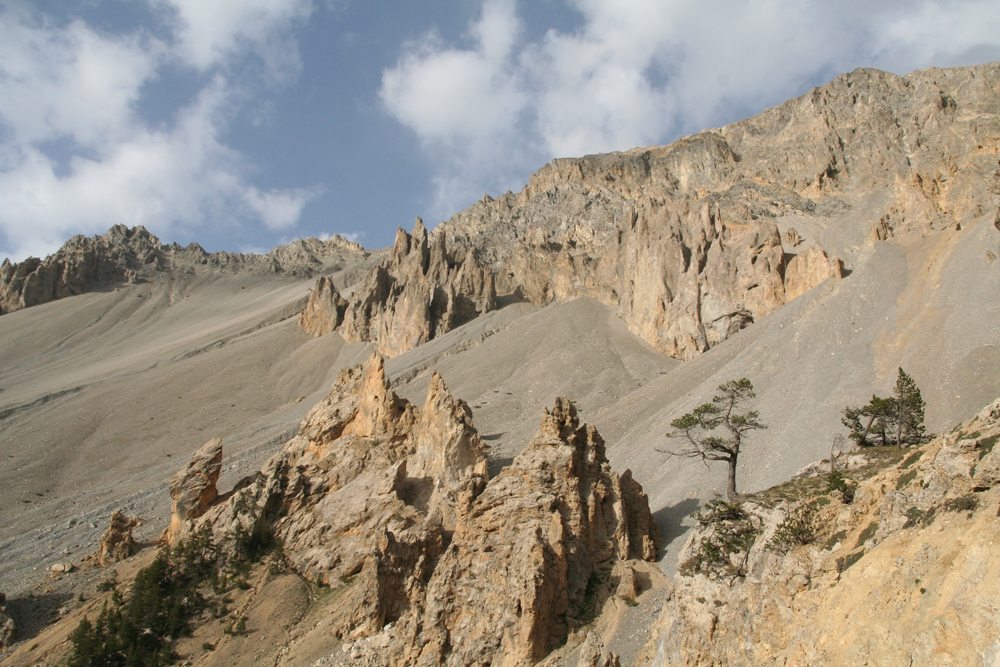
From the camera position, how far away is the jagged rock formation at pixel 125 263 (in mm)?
133875

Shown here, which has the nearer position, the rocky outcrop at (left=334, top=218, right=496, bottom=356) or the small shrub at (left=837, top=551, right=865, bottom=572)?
the small shrub at (left=837, top=551, right=865, bottom=572)

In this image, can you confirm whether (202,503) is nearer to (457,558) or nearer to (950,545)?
(457,558)

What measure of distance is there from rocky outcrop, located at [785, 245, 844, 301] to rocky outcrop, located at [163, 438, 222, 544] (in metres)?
50.0

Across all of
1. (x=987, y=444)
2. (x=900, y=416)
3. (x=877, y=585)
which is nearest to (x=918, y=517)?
(x=877, y=585)

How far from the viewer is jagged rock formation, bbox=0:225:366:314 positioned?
5271 inches

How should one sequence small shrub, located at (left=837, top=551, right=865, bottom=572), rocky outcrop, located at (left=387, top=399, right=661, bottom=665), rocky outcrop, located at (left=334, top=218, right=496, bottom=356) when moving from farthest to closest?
rocky outcrop, located at (left=334, top=218, right=496, bottom=356) → rocky outcrop, located at (left=387, top=399, right=661, bottom=665) → small shrub, located at (left=837, top=551, right=865, bottom=572)

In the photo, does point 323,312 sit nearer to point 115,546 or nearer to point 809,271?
point 115,546

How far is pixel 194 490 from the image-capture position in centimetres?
2981

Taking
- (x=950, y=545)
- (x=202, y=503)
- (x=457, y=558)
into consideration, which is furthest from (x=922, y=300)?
(x=202, y=503)

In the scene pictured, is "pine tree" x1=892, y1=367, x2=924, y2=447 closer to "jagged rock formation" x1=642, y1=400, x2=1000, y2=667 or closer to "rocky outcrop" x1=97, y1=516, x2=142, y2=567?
"jagged rock formation" x1=642, y1=400, x2=1000, y2=667

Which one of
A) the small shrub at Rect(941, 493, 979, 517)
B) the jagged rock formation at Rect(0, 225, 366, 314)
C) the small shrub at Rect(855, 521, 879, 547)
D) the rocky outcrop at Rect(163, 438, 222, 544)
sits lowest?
the small shrub at Rect(855, 521, 879, 547)

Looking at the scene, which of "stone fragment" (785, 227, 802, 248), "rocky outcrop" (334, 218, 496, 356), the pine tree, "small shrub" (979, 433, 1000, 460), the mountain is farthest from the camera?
"rocky outcrop" (334, 218, 496, 356)

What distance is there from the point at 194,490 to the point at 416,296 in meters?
58.2

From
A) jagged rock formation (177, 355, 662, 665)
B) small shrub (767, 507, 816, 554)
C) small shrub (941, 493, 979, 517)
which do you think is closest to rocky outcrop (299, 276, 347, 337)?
jagged rock formation (177, 355, 662, 665)
